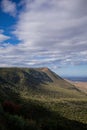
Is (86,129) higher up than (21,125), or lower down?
lower down

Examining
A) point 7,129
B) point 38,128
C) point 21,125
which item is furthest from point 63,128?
point 7,129

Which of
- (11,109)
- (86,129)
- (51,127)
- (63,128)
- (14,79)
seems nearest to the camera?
(51,127)

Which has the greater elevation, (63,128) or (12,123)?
(12,123)

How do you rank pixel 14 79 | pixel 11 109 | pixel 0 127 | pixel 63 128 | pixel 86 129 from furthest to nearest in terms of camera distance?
pixel 14 79
pixel 86 129
pixel 11 109
pixel 63 128
pixel 0 127

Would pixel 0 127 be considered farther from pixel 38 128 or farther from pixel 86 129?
pixel 86 129

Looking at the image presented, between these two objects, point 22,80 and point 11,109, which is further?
point 22,80

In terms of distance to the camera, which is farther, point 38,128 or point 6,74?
point 6,74

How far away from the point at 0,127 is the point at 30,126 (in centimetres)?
354

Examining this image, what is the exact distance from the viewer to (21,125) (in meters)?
17.2

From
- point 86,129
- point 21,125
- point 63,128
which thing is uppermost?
point 21,125

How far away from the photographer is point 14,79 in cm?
19438

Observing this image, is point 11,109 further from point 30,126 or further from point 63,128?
point 30,126

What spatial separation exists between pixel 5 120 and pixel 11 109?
8.51 metres

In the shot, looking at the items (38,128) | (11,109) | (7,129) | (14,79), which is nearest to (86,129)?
(11,109)
